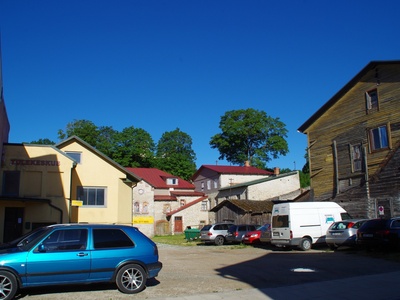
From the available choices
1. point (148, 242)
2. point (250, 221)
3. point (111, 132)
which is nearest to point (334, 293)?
point (148, 242)

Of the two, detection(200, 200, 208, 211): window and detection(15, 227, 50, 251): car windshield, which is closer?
detection(15, 227, 50, 251): car windshield

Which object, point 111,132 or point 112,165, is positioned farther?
point 111,132

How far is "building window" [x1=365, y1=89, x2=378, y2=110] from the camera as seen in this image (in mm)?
25172

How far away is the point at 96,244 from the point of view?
947cm

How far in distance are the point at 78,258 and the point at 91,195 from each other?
60.9 feet

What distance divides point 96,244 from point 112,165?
62.1 ft

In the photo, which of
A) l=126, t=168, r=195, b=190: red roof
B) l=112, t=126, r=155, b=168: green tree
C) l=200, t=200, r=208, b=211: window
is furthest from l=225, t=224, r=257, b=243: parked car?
l=112, t=126, r=155, b=168: green tree

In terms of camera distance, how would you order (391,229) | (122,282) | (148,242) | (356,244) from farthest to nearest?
(356,244)
(391,229)
(148,242)
(122,282)

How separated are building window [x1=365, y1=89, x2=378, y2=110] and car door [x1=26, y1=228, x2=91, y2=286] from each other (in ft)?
69.9

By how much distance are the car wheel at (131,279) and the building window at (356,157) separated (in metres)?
20.1

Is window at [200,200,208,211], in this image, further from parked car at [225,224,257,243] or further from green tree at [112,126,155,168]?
parked car at [225,224,257,243]

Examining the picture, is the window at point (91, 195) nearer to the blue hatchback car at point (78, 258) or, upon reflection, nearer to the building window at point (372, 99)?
the blue hatchback car at point (78, 258)

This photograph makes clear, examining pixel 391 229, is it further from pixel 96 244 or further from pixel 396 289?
pixel 96 244

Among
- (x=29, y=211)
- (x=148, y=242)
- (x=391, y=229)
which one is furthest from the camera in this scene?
(x=29, y=211)
